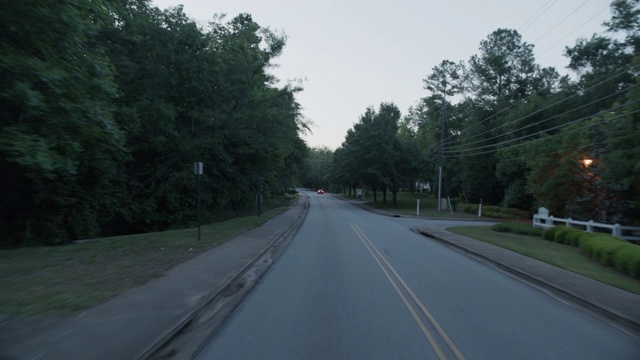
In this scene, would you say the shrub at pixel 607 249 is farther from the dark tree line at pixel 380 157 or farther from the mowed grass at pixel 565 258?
the dark tree line at pixel 380 157

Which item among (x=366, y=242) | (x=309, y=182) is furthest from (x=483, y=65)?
(x=309, y=182)

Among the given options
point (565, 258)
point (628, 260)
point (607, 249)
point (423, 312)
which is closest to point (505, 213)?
point (565, 258)

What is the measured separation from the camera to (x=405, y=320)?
6.77m

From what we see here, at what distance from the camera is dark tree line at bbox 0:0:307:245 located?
9.30 metres

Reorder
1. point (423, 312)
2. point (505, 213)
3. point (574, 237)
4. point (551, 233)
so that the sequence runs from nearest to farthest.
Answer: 1. point (423, 312)
2. point (574, 237)
3. point (551, 233)
4. point (505, 213)

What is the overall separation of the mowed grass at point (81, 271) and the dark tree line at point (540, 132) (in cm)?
1656

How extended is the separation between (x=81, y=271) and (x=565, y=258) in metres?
13.7

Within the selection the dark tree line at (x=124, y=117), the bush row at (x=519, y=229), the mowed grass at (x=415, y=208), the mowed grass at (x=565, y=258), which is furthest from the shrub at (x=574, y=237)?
the mowed grass at (x=415, y=208)

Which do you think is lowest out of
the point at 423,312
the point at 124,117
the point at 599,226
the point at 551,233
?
the point at 423,312

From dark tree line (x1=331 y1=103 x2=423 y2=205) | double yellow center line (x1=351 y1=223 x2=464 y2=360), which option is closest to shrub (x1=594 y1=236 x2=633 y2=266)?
double yellow center line (x1=351 y1=223 x2=464 y2=360)

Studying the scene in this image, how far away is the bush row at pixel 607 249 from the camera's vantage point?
11539 mm

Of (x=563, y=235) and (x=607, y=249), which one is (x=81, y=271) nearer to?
(x=607, y=249)

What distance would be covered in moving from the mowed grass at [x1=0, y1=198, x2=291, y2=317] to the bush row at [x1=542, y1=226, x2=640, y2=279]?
11.6 m

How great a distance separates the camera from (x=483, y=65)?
180 feet
